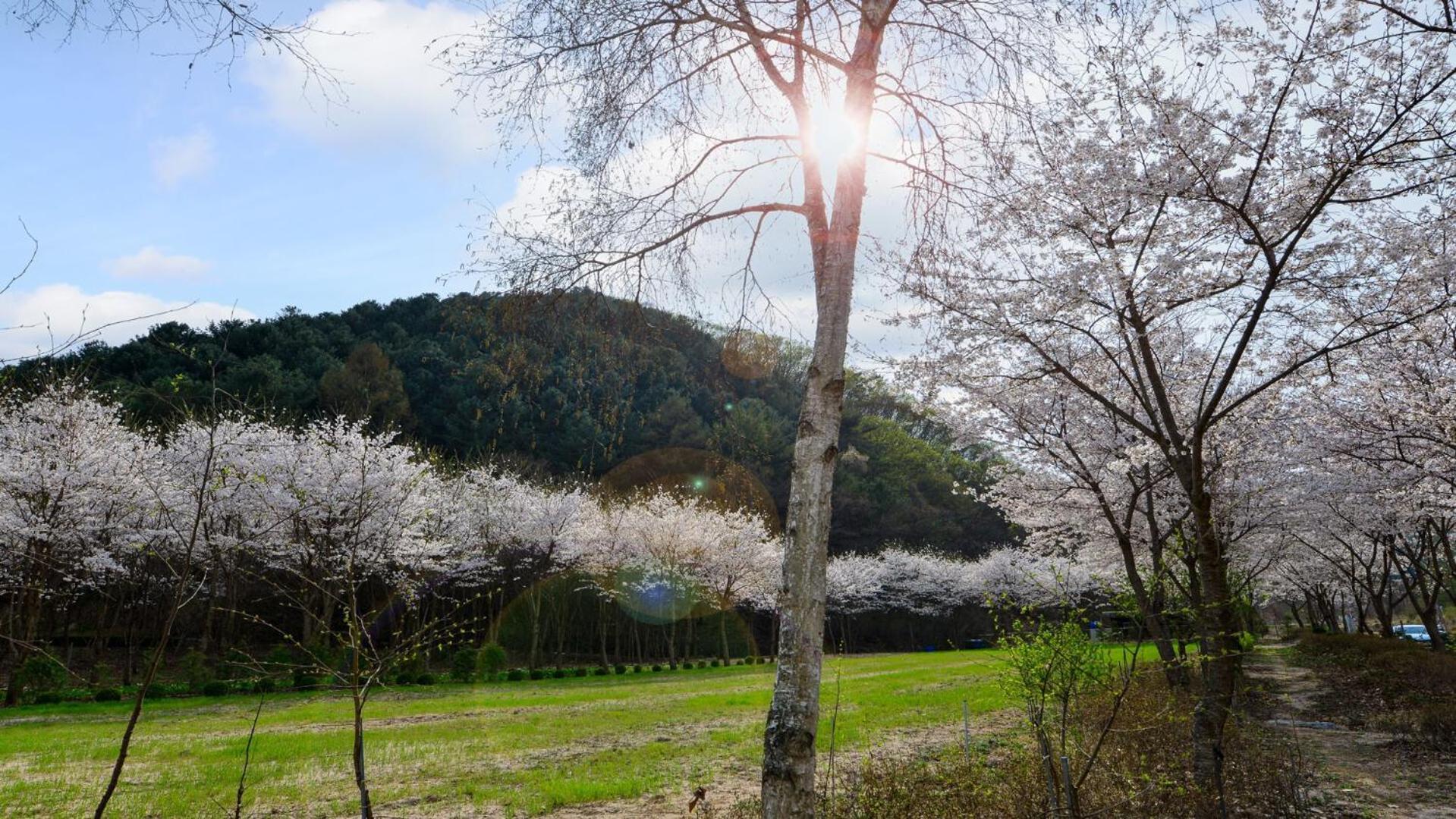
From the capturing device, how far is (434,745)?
1125 centimetres

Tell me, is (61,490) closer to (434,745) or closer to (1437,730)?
(434,745)

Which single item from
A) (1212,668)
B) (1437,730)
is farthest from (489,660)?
(1212,668)

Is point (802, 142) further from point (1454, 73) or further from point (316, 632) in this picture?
point (316, 632)

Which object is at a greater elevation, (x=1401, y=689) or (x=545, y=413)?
(x=545, y=413)

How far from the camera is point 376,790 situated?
820 cm

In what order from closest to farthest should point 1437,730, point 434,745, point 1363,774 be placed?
point 1363,774 < point 1437,730 < point 434,745

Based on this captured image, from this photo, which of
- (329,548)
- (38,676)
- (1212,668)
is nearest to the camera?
(1212,668)

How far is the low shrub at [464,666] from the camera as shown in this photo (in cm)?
2478

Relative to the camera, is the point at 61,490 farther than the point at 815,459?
Yes

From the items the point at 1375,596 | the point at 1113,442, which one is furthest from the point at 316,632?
the point at 1375,596

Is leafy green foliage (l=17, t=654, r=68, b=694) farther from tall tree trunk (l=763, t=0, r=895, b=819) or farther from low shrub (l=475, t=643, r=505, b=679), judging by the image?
tall tree trunk (l=763, t=0, r=895, b=819)

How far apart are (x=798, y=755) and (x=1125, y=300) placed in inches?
219

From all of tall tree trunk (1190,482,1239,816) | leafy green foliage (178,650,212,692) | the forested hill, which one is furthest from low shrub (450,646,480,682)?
tall tree trunk (1190,482,1239,816)

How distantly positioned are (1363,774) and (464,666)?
74.0 feet
